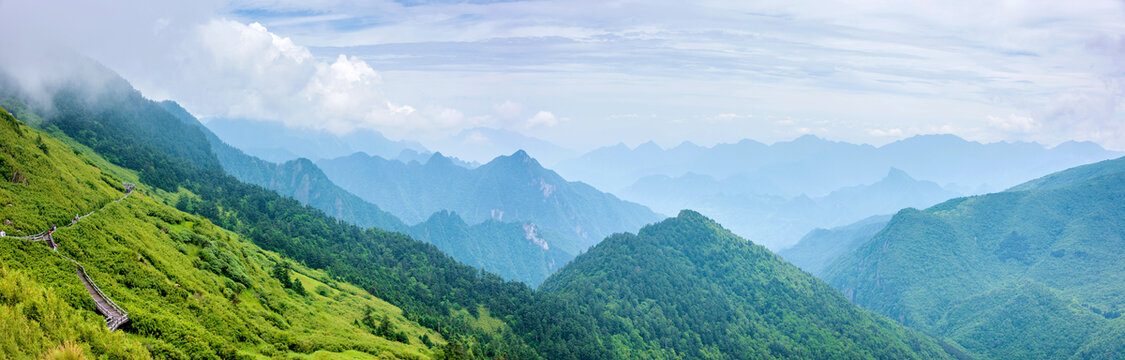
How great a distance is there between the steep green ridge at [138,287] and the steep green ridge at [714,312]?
265 feet

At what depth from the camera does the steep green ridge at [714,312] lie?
148875 mm

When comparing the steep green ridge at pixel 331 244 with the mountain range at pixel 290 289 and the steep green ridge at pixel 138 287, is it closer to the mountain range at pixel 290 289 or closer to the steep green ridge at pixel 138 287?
the mountain range at pixel 290 289

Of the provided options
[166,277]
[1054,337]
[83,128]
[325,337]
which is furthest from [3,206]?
[1054,337]

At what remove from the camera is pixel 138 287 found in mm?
42031

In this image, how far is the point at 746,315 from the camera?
174m

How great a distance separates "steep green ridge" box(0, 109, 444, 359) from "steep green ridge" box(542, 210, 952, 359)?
3176 inches

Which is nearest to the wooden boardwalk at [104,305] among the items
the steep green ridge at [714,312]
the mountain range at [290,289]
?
the mountain range at [290,289]

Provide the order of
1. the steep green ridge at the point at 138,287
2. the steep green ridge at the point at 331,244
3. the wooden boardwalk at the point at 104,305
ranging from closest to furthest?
the steep green ridge at the point at 138,287 < the wooden boardwalk at the point at 104,305 < the steep green ridge at the point at 331,244

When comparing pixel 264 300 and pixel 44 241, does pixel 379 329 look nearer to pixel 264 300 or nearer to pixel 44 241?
pixel 264 300

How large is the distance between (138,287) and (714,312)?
151m

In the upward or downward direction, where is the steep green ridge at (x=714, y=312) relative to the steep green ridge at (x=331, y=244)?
downward

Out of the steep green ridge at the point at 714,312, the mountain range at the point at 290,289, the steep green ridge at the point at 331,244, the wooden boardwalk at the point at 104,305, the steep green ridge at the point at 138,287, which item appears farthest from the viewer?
the steep green ridge at the point at 714,312

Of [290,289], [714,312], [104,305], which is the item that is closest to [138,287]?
[104,305]

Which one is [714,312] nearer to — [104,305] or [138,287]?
[138,287]
